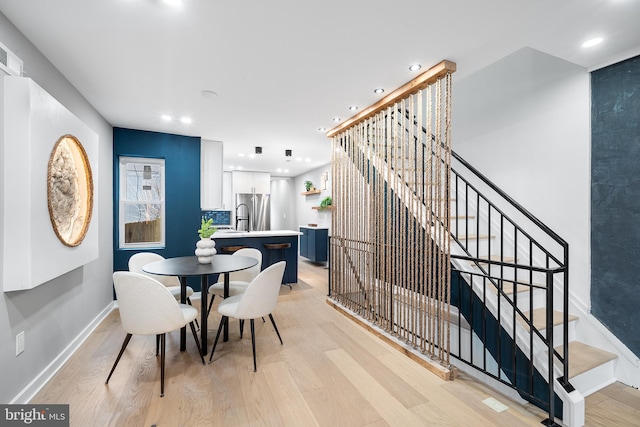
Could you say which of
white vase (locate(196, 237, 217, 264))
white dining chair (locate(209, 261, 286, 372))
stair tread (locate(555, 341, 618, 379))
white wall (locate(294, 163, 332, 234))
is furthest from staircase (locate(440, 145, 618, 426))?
white wall (locate(294, 163, 332, 234))

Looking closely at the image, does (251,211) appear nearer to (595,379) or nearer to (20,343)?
(20,343)

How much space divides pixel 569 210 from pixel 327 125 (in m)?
2.85

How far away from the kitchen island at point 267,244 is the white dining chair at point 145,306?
8.54 feet

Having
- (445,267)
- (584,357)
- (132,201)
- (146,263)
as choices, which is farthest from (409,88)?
(132,201)

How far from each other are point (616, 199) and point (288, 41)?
2.88 meters

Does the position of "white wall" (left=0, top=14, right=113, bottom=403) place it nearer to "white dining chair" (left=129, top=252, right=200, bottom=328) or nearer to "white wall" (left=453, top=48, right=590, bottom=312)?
"white dining chair" (left=129, top=252, right=200, bottom=328)

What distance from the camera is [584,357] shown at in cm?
239

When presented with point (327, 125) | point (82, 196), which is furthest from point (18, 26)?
point (327, 125)

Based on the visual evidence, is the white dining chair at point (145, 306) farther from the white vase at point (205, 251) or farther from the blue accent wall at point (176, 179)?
the blue accent wall at point (176, 179)

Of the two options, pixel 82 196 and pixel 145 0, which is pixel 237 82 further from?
pixel 82 196

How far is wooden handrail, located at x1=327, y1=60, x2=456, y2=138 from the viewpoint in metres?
2.37

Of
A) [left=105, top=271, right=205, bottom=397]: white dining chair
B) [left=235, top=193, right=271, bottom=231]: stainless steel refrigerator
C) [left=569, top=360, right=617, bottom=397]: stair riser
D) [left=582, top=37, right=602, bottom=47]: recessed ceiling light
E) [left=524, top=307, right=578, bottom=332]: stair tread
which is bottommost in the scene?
[left=569, top=360, right=617, bottom=397]: stair riser

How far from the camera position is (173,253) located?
14.9ft

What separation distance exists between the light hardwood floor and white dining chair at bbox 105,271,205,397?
22cm
